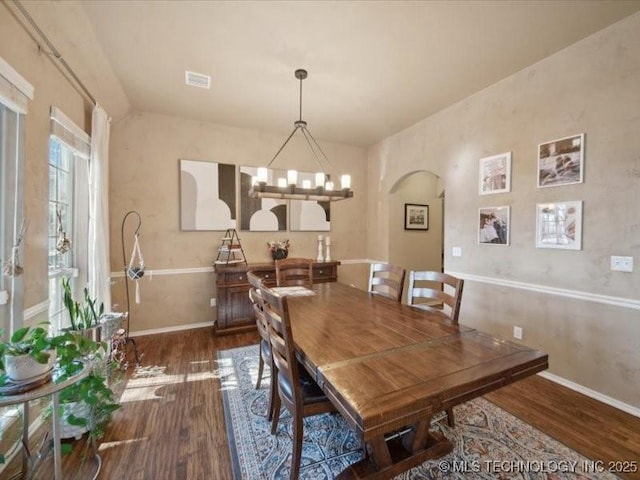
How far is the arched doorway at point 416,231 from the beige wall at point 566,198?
4.13 feet

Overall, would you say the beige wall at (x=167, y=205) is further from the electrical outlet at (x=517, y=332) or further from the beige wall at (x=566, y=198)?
the electrical outlet at (x=517, y=332)

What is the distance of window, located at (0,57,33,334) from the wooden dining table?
1.65 metres

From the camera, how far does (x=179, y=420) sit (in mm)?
2037

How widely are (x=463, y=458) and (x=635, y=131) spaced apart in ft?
8.54

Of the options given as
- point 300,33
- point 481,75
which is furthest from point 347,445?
point 481,75

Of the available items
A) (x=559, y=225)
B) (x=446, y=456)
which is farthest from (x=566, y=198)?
(x=446, y=456)

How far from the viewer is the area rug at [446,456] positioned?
62.2 inches

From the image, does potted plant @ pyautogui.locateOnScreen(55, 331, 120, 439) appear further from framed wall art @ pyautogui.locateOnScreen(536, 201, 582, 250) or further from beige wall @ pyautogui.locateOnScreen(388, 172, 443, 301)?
beige wall @ pyautogui.locateOnScreen(388, 172, 443, 301)

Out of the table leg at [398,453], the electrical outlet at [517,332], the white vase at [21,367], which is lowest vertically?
the table leg at [398,453]

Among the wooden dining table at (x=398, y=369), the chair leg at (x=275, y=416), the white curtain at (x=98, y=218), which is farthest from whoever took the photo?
the white curtain at (x=98, y=218)

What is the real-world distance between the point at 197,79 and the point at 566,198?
3666 mm

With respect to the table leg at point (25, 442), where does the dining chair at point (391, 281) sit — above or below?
above

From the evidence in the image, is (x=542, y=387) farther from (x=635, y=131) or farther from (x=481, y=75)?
(x=481, y=75)

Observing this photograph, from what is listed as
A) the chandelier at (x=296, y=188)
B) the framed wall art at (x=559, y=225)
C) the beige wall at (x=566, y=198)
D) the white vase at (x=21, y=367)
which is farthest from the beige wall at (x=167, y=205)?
the framed wall art at (x=559, y=225)
